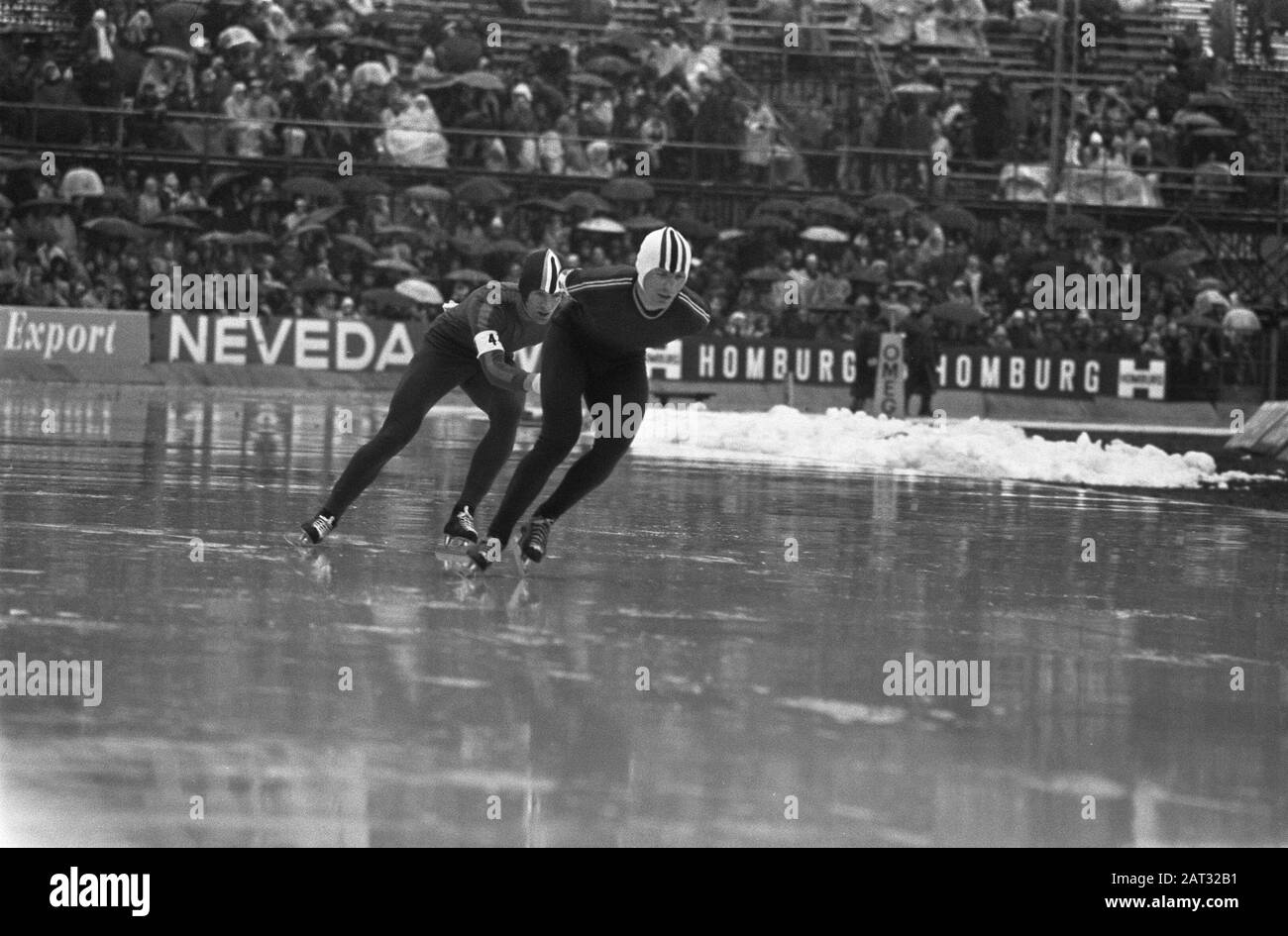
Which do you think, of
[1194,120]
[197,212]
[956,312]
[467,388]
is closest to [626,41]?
[956,312]

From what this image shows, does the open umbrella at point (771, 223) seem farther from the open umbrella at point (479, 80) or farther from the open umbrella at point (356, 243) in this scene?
the open umbrella at point (356, 243)

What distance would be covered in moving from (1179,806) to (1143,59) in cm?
3581

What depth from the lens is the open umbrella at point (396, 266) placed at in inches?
1217

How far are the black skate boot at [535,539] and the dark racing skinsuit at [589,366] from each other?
0.20ft

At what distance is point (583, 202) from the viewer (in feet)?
105

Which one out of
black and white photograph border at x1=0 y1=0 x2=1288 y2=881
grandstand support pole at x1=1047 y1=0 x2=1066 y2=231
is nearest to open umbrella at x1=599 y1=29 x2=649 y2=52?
black and white photograph border at x1=0 y1=0 x2=1288 y2=881

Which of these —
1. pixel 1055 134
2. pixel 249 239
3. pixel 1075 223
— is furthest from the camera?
pixel 1075 223

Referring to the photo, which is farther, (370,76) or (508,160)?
(508,160)

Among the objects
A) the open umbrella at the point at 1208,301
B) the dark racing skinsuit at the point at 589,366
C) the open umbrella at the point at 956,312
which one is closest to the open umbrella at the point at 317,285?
the open umbrella at the point at 956,312

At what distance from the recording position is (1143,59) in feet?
126

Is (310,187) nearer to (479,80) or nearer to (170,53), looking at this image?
(170,53)

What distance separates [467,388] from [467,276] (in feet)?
66.2

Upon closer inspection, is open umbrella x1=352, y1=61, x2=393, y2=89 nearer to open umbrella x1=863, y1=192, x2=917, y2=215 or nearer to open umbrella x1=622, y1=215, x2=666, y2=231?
open umbrella x1=622, y1=215, x2=666, y2=231
